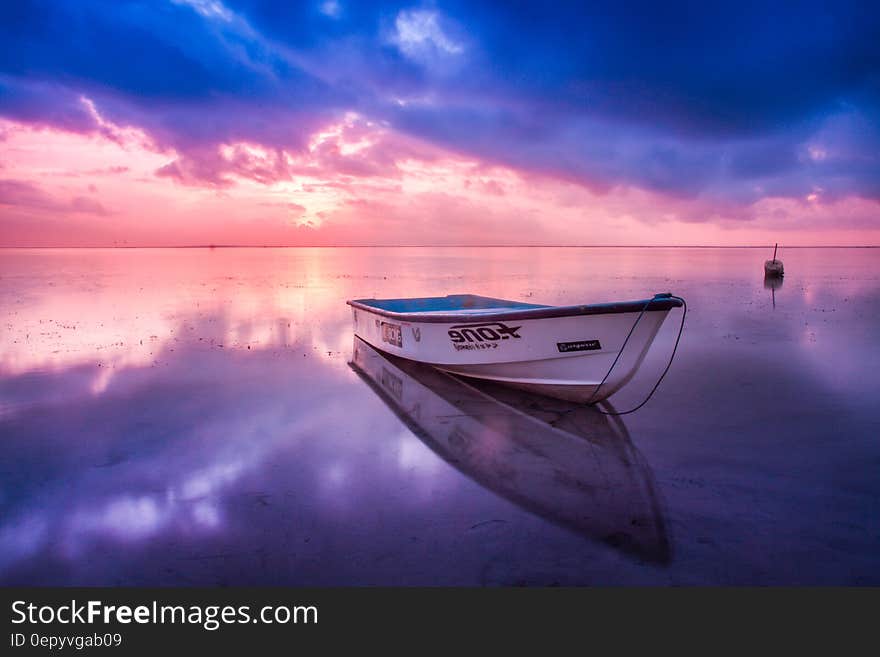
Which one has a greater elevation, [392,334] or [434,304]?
[434,304]

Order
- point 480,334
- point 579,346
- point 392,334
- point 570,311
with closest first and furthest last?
point 570,311, point 579,346, point 480,334, point 392,334

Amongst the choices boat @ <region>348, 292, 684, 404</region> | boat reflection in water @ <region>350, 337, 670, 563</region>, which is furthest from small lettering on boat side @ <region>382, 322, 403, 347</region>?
boat reflection in water @ <region>350, 337, 670, 563</region>

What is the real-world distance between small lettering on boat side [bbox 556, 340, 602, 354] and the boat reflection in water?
107cm

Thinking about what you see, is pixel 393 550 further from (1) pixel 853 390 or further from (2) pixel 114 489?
(1) pixel 853 390

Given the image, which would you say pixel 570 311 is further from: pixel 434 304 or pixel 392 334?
pixel 434 304

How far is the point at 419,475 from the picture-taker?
5.84m

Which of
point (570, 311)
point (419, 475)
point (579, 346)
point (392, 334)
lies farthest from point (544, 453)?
point (392, 334)

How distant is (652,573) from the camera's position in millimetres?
3959

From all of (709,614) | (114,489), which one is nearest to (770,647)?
(709,614)

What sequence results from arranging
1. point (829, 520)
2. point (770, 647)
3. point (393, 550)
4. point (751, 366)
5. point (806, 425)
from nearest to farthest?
point (770, 647), point (393, 550), point (829, 520), point (806, 425), point (751, 366)

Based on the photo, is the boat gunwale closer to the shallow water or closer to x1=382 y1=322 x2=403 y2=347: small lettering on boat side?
x1=382 y1=322 x2=403 y2=347: small lettering on boat side

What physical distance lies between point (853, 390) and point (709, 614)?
773 cm

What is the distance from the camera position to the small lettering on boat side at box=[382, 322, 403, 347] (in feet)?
35.9

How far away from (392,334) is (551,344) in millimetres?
4393
